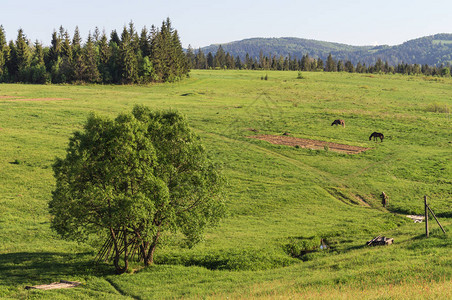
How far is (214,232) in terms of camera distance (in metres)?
36.3

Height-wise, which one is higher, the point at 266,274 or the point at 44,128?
the point at 44,128

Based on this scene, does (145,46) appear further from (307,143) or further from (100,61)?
(307,143)

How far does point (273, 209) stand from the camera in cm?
4241

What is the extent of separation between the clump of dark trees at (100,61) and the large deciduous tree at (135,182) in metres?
106

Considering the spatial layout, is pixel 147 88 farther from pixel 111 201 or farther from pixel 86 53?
pixel 111 201

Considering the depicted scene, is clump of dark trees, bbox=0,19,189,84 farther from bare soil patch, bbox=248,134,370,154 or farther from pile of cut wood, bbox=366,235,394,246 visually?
pile of cut wood, bbox=366,235,394,246

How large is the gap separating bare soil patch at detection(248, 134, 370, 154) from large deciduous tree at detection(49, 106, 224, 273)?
3515 centimetres

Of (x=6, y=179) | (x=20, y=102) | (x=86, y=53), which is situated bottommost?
(x=6, y=179)

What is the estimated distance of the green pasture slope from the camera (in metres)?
23.1

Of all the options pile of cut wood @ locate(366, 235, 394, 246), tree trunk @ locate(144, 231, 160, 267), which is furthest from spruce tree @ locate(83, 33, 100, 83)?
pile of cut wood @ locate(366, 235, 394, 246)

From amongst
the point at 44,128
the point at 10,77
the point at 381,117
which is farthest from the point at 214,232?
the point at 10,77

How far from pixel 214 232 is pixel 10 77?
444 ft

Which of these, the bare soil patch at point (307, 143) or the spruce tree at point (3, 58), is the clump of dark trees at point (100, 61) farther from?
the bare soil patch at point (307, 143)

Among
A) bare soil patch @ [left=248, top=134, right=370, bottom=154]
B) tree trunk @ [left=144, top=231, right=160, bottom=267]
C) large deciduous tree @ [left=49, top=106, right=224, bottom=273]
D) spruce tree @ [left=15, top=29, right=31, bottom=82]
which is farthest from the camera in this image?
spruce tree @ [left=15, top=29, right=31, bottom=82]
